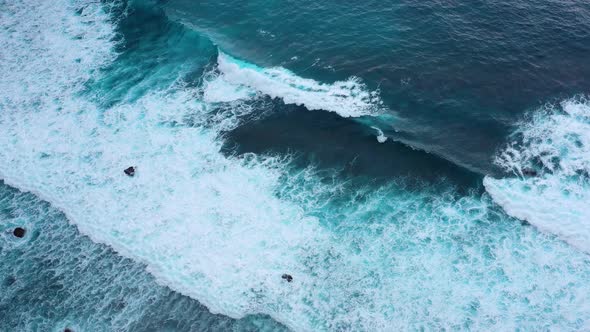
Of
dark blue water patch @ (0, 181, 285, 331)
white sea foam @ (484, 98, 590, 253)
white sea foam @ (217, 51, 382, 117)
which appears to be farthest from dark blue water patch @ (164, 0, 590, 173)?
dark blue water patch @ (0, 181, 285, 331)

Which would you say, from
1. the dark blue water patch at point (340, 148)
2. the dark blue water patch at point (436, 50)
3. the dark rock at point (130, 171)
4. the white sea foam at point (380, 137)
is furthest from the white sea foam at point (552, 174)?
the dark rock at point (130, 171)

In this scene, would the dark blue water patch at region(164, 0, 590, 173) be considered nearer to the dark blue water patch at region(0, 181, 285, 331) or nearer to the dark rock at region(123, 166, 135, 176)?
the dark rock at region(123, 166, 135, 176)

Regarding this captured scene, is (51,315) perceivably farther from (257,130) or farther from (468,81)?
(468,81)

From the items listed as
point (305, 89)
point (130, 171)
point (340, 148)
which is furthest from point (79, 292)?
point (305, 89)

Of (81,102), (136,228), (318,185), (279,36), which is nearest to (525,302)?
(318,185)

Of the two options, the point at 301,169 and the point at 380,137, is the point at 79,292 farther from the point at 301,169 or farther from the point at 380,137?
the point at 380,137

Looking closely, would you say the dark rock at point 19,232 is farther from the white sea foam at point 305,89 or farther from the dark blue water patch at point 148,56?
the white sea foam at point 305,89
